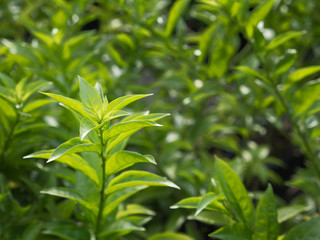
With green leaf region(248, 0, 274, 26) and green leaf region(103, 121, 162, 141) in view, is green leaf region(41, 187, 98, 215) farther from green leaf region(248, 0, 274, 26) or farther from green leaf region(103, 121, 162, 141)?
green leaf region(248, 0, 274, 26)

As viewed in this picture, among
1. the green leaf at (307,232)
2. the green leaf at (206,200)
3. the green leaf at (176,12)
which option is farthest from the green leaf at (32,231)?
the green leaf at (176,12)

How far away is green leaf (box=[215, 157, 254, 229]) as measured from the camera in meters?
0.68

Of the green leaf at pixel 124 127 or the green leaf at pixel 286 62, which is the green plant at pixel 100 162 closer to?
the green leaf at pixel 124 127

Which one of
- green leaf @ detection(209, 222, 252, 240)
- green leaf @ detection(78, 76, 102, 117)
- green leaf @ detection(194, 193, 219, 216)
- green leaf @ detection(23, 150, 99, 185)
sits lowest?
green leaf @ detection(209, 222, 252, 240)

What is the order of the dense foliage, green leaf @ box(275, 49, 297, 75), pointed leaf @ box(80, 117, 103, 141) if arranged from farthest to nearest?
green leaf @ box(275, 49, 297, 75) → the dense foliage → pointed leaf @ box(80, 117, 103, 141)

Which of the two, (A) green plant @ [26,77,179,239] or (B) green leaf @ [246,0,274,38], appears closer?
(A) green plant @ [26,77,179,239]

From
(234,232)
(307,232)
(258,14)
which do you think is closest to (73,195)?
(234,232)

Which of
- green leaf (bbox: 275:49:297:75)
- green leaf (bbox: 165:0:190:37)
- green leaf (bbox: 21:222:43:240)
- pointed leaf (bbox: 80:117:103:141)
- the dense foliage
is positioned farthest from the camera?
green leaf (bbox: 165:0:190:37)

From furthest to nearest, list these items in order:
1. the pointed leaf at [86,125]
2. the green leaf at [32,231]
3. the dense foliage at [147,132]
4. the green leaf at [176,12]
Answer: the green leaf at [176,12] < the green leaf at [32,231] < the dense foliage at [147,132] < the pointed leaf at [86,125]

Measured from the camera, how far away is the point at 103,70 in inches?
44.4

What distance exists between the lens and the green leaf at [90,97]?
22.5 inches

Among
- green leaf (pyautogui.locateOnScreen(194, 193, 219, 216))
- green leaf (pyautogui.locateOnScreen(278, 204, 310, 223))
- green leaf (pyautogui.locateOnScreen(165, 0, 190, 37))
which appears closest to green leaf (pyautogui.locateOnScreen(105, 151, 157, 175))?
green leaf (pyautogui.locateOnScreen(194, 193, 219, 216))

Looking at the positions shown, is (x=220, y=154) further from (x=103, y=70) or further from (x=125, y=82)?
(x=103, y=70)

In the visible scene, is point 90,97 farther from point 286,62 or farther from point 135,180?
point 286,62
